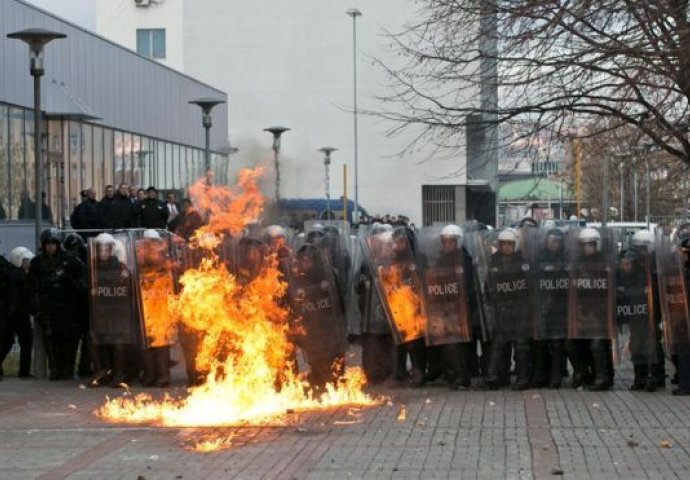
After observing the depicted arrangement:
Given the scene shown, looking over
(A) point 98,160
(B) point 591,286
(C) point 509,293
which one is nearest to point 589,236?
(B) point 591,286

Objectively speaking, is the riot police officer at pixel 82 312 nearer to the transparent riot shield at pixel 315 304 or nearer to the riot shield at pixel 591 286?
the transparent riot shield at pixel 315 304

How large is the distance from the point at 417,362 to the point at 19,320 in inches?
211

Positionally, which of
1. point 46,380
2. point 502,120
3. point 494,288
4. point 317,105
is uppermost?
point 317,105

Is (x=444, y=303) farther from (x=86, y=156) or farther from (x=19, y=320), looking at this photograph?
(x=86, y=156)

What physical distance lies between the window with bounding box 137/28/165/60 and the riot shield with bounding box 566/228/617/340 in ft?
186

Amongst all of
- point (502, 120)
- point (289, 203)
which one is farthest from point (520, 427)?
point (289, 203)

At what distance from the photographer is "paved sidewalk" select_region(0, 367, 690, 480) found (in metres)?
8.30

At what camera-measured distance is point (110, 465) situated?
28.4 feet

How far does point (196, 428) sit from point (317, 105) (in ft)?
175

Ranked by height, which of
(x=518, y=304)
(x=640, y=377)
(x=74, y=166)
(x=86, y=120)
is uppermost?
(x=86, y=120)

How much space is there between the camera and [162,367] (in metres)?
13.4

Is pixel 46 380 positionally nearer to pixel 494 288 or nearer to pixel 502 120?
pixel 494 288

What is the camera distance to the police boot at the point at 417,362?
12.9 metres

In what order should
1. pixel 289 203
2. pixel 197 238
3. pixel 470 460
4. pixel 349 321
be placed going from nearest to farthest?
pixel 470 460 < pixel 197 238 < pixel 349 321 < pixel 289 203
